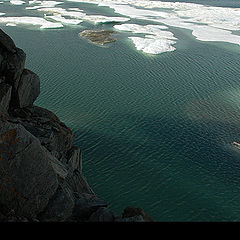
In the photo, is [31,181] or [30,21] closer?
[31,181]

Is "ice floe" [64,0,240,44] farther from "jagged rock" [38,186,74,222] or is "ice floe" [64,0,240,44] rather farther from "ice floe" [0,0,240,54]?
"jagged rock" [38,186,74,222]

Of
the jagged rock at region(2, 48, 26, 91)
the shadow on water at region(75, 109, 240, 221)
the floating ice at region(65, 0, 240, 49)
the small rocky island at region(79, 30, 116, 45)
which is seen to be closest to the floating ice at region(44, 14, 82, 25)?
the small rocky island at region(79, 30, 116, 45)

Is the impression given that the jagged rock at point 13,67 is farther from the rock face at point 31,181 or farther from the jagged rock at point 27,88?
the jagged rock at point 27,88

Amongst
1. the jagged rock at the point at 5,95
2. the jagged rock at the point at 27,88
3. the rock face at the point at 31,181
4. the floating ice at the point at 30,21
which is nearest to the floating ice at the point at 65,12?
the floating ice at the point at 30,21

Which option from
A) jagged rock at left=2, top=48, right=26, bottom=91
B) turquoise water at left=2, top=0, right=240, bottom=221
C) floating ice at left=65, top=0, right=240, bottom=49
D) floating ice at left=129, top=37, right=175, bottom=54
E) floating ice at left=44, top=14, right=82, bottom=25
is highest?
jagged rock at left=2, top=48, right=26, bottom=91

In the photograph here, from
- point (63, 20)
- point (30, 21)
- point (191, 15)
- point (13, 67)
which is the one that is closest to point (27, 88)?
point (13, 67)

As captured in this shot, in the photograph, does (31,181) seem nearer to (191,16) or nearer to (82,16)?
(82,16)
